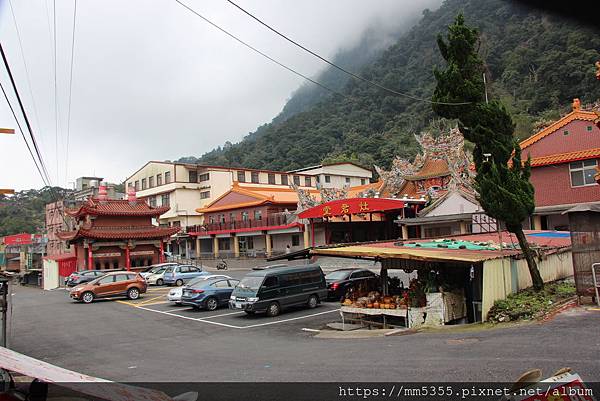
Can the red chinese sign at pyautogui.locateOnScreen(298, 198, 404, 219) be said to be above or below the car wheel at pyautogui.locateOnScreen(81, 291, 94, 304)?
above

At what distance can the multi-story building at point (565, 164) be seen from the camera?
91.6ft

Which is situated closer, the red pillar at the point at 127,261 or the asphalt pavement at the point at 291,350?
the asphalt pavement at the point at 291,350

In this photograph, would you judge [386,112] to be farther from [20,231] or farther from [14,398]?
[14,398]

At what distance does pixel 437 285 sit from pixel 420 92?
3349 inches

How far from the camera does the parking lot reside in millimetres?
16391

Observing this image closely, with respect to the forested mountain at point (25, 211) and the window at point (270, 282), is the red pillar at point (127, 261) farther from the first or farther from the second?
the forested mountain at point (25, 211)

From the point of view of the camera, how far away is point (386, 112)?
104m

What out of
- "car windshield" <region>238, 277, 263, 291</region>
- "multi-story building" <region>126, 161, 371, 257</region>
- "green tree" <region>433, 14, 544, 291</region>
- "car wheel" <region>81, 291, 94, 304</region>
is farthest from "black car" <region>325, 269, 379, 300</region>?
"multi-story building" <region>126, 161, 371, 257</region>

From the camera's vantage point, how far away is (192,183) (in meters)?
68.7

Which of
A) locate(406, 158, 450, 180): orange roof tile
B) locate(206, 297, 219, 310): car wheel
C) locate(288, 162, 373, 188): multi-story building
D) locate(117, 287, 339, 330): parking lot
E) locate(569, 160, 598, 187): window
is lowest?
locate(117, 287, 339, 330): parking lot

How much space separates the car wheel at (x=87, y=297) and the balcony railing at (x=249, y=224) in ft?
76.3

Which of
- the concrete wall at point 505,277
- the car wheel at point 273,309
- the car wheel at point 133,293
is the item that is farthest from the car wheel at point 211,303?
the concrete wall at point 505,277

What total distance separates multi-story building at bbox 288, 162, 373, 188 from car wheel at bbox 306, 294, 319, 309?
5092cm

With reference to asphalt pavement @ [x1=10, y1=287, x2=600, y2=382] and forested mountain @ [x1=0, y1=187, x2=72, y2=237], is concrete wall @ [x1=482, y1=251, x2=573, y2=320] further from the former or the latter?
forested mountain @ [x1=0, y1=187, x2=72, y2=237]
